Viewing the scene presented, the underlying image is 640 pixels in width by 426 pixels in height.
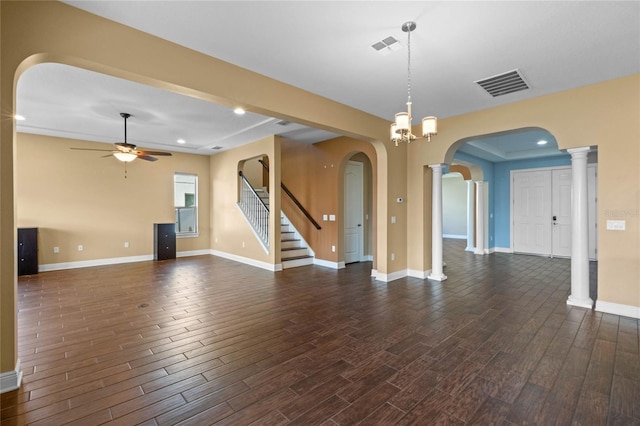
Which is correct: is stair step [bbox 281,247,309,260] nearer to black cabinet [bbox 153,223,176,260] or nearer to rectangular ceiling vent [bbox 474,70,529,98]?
black cabinet [bbox 153,223,176,260]

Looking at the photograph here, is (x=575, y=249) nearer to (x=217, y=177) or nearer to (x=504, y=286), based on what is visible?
(x=504, y=286)

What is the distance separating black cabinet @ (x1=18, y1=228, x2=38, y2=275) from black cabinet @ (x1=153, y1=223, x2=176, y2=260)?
238cm

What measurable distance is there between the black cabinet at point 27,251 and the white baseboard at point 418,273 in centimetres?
802

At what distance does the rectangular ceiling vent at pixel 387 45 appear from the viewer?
2.93 meters

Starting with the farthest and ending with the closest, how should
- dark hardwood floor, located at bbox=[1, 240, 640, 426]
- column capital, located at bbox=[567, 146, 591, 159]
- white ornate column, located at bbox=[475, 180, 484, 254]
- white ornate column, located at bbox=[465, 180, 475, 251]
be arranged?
white ornate column, located at bbox=[465, 180, 475, 251], white ornate column, located at bbox=[475, 180, 484, 254], column capital, located at bbox=[567, 146, 591, 159], dark hardwood floor, located at bbox=[1, 240, 640, 426]

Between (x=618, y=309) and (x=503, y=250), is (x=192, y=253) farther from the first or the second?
(x=503, y=250)

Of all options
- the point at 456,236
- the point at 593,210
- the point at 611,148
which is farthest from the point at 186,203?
the point at 456,236

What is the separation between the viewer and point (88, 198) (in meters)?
7.18

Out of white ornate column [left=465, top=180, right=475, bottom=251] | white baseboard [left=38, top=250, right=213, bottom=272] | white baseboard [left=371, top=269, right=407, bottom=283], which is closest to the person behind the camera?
white baseboard [left=371, top=269, right=407, bottom=283]

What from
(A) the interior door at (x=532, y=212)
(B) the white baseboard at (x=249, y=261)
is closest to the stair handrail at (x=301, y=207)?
(B) the white baseboard at (x=249, y=261)

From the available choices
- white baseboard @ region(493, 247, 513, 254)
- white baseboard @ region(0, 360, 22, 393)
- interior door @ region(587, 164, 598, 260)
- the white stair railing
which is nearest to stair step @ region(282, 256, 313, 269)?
the white stair railing

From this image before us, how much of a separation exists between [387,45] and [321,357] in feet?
10.5

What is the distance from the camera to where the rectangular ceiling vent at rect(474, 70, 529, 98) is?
371cm

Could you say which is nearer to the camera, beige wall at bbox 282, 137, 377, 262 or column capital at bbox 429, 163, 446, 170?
column capital at bbox 429, 163, 446, 170
